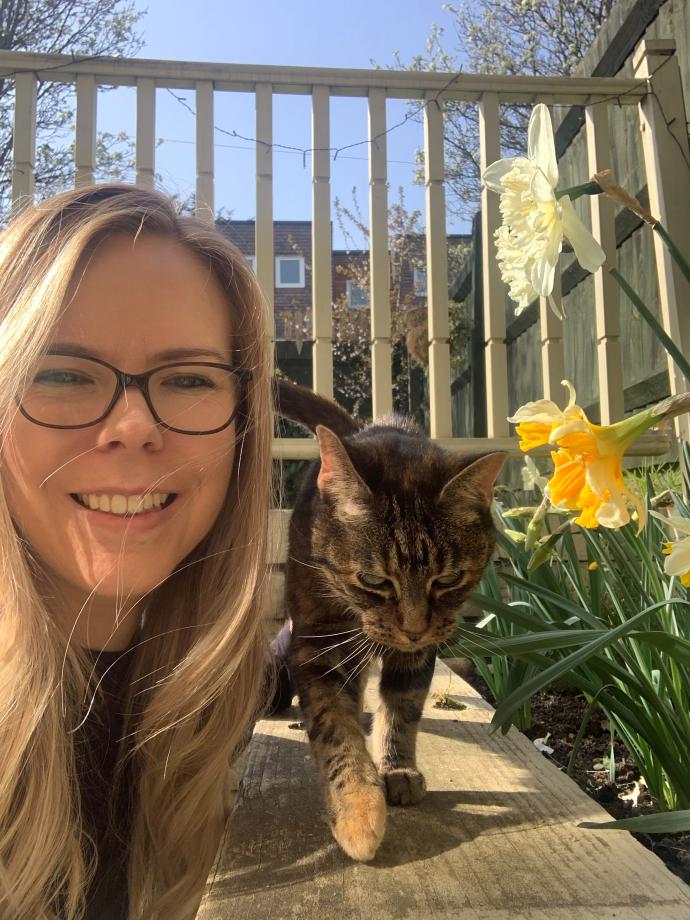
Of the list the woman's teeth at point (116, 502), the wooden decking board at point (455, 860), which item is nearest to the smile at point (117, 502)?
the woman's teeth at point (116, 502)

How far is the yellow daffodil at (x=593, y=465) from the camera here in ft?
2.40

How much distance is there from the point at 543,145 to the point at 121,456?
2.28ft

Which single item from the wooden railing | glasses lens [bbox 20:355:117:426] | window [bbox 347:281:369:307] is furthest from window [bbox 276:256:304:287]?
glasses lens [bbox 20:355:117:426]

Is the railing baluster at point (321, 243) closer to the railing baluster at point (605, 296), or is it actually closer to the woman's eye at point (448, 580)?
the railing baluster at point (605, 296)

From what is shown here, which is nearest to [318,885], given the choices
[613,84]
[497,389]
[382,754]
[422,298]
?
[382,754]

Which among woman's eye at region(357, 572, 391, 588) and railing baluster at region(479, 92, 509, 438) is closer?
woman's eye at region(357, 572, 391, 588)

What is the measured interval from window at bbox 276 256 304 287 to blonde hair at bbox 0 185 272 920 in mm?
11296

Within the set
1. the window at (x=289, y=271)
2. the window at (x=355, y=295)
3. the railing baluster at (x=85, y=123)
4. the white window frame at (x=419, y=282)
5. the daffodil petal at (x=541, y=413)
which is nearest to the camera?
the daffodil petal at (x=541, y=413)

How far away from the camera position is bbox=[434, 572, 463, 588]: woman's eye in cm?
130

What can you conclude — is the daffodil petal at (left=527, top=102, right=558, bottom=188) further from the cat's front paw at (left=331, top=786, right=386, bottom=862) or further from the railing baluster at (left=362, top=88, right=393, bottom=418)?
the railing baluster at (left=362, top=88, right=393, bottom=418)

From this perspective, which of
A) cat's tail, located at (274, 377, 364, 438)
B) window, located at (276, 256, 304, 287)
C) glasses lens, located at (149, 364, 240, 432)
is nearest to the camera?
glasses lens, located at (149, 364, 240, 432)

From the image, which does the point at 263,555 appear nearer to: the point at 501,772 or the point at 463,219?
the point at 501,772

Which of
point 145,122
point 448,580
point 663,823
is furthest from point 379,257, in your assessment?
point 663,823

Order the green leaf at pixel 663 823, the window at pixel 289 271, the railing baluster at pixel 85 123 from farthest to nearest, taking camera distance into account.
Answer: the window at pixel 289 271
the railing baluster at pixel 85 123
the green leaf at pixel 663 823
